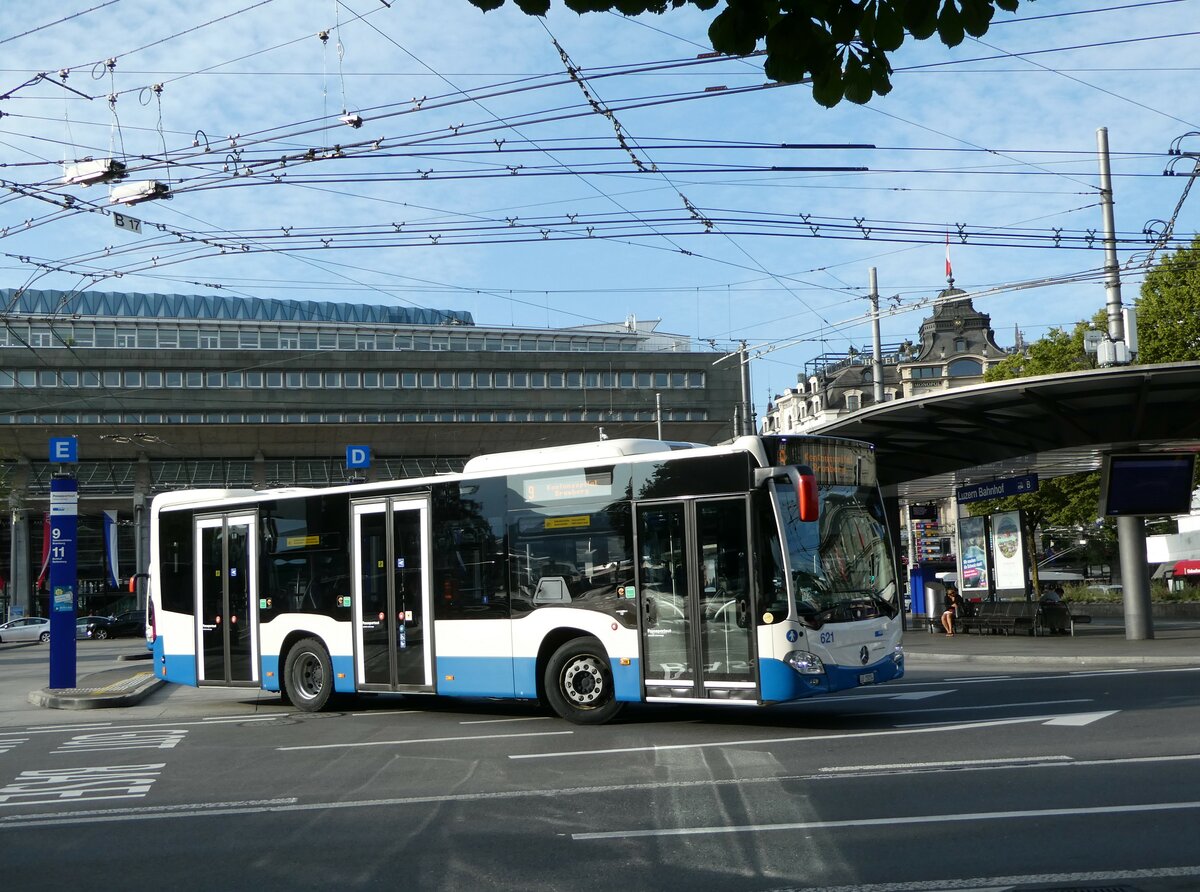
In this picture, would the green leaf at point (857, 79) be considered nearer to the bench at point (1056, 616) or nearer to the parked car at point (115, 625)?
the bench at point (1056, 616)

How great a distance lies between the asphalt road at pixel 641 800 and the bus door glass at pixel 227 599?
7.45 feet

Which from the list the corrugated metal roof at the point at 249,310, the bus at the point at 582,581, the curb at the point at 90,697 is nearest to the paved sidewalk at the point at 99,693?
the curb at the point at 90,697

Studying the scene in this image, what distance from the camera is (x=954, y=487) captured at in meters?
32.8

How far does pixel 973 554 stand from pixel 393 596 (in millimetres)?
20429

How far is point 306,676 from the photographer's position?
56.1ft

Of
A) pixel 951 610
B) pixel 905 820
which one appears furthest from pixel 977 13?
pixel 951 610

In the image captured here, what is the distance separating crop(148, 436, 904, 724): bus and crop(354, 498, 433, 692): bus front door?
25mm

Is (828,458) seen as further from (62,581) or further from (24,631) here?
(24,631)

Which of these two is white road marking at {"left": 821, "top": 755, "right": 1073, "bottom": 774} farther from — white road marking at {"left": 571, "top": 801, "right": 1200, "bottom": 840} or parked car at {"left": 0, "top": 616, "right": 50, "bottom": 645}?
parked car at {"left": 0, "top": 616, "right": 50, "bottom": 645}

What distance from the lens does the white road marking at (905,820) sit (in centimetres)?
794

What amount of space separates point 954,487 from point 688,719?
20012mm

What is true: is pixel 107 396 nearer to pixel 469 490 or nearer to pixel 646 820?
pixel 469 490

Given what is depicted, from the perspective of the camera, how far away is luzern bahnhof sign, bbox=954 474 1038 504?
2848cm

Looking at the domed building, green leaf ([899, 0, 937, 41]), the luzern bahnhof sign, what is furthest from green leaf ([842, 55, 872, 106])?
the domed building
